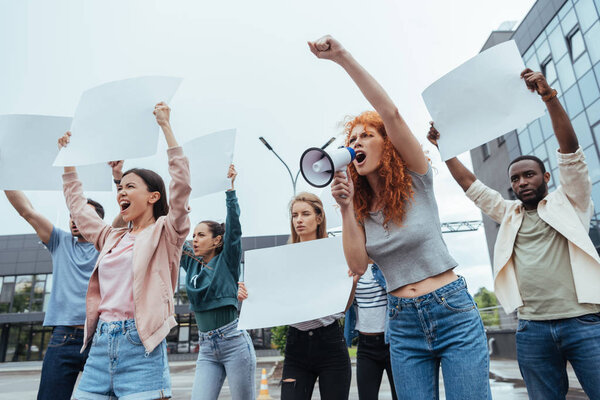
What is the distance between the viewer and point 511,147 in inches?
979

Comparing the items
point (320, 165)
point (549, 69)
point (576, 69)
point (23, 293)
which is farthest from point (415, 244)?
point (23, 293)

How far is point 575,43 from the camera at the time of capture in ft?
60.6

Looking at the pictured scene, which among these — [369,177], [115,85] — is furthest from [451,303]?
[115,85]

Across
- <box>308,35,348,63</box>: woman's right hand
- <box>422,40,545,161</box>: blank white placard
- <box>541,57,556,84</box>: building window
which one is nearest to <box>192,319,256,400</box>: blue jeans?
<box>422,40,545,161</box>: blank white placard

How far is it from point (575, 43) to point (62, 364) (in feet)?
72.5

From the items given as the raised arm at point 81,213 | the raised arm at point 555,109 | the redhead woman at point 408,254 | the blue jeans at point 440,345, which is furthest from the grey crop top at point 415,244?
the raised arm at point 81,213

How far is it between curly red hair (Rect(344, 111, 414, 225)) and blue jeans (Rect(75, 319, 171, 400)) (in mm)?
1359

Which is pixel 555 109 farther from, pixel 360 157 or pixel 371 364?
pixel 371 364

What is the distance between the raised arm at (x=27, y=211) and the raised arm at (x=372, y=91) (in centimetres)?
254

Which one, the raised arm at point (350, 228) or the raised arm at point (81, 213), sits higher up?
the raised arm at point (81, 213)

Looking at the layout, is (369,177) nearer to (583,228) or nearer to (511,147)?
(583,228)

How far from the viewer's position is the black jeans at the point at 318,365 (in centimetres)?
298

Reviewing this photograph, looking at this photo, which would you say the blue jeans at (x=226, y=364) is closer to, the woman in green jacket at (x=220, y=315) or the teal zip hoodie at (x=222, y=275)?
the woman in green jacket at (x=220, y=315)

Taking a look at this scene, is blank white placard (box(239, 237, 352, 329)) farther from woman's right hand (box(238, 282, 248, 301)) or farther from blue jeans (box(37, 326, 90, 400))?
blue jeans (box(37, 326, 90, 400))
